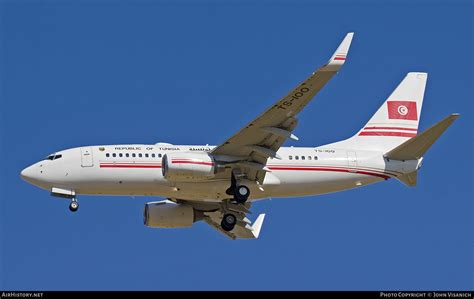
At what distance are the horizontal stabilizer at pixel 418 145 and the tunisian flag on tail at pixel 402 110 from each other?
3.73m

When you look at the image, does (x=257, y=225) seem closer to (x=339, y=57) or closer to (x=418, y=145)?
Answer: (x=418, y=145)

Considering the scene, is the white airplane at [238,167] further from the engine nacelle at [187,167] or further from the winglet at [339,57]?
the winglet at [339,57]

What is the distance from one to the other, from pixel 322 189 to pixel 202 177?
5920 mm

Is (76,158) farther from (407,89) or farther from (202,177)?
(407,89)

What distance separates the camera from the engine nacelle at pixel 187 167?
166ft

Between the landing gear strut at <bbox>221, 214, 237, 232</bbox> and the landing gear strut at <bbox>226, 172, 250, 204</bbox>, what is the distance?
2414mm

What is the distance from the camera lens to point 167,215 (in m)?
56.4

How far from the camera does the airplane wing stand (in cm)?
4544

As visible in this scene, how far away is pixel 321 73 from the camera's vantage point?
4559 centimetres

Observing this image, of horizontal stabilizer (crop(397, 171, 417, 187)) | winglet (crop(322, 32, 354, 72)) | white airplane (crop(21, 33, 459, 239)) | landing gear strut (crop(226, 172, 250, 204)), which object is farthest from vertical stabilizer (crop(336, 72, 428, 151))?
winglet (crop(322, 32, 354, 72))

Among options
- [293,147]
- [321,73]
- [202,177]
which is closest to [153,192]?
[202,177]

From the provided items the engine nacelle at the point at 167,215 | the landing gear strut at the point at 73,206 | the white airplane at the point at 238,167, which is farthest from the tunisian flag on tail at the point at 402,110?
the landing gear strut at the point at 73,206

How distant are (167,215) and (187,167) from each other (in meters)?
6.37

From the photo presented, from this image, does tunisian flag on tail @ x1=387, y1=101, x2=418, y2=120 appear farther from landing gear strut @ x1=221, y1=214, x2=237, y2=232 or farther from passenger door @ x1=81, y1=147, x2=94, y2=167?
passenger door @ x1=81, y1=147, x2=94, y2=167
